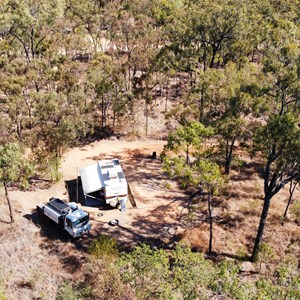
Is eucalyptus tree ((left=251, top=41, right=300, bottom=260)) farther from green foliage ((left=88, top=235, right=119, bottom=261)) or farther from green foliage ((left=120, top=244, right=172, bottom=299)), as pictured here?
green foliage ((left=88, top=235, right=119, bottom=261))

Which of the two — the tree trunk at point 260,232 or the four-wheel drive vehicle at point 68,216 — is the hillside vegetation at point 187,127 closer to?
the tree trunk at point 260,232

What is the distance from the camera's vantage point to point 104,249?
2336cm

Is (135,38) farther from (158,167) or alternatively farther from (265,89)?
(265,89)

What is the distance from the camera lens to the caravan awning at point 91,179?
29.4 m

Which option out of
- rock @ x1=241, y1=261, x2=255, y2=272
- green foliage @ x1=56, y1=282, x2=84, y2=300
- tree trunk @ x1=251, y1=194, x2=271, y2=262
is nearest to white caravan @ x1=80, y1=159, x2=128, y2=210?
green foliage @ x1=56, y1=282, x2=84, y2=300

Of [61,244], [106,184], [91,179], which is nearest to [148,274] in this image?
[61,244]

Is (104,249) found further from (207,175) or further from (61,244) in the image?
(207,175)

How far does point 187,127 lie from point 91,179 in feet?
33.9

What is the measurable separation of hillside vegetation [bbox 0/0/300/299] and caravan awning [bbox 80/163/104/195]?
8.48 feet

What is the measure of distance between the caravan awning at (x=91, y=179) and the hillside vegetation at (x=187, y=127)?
2.58 metres

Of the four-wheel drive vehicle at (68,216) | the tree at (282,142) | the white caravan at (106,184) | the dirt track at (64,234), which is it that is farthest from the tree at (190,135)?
the four-wheel drive vehicle at (68,216)

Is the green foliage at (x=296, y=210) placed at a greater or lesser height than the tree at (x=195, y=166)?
lesser

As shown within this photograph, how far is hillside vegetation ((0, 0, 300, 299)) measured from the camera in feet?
66.6

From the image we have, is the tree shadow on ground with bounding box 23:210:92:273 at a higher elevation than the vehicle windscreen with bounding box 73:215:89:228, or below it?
below
